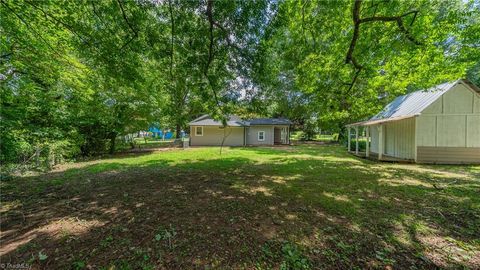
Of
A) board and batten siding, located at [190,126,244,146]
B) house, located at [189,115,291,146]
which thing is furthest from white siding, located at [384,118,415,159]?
board and batten siding, located at [190,126,244,146]

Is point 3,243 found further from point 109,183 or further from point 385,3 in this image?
point 385,3

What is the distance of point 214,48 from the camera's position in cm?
720

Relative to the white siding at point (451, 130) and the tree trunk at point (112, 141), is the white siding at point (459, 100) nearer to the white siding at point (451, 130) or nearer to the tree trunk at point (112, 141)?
the white siding at point (451, 130)

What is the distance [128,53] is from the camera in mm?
6781

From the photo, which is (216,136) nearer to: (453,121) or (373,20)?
(373,20)

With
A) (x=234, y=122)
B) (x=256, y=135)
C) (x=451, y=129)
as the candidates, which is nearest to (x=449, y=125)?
(x=451, y=129)

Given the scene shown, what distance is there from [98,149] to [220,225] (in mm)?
15107

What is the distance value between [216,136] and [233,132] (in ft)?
6.62

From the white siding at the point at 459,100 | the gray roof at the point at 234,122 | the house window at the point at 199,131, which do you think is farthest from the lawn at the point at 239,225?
the house window at the point at 199,131

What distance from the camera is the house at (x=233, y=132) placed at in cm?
2273

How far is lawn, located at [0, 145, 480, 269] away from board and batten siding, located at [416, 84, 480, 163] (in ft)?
18.1

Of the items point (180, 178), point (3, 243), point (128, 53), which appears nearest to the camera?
point (3, 243)

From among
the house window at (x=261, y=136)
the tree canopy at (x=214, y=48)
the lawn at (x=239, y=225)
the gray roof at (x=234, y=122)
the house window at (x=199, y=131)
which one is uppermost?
the tree canopy at (x=214, y=48)

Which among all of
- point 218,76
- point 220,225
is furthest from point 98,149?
point 220,225
